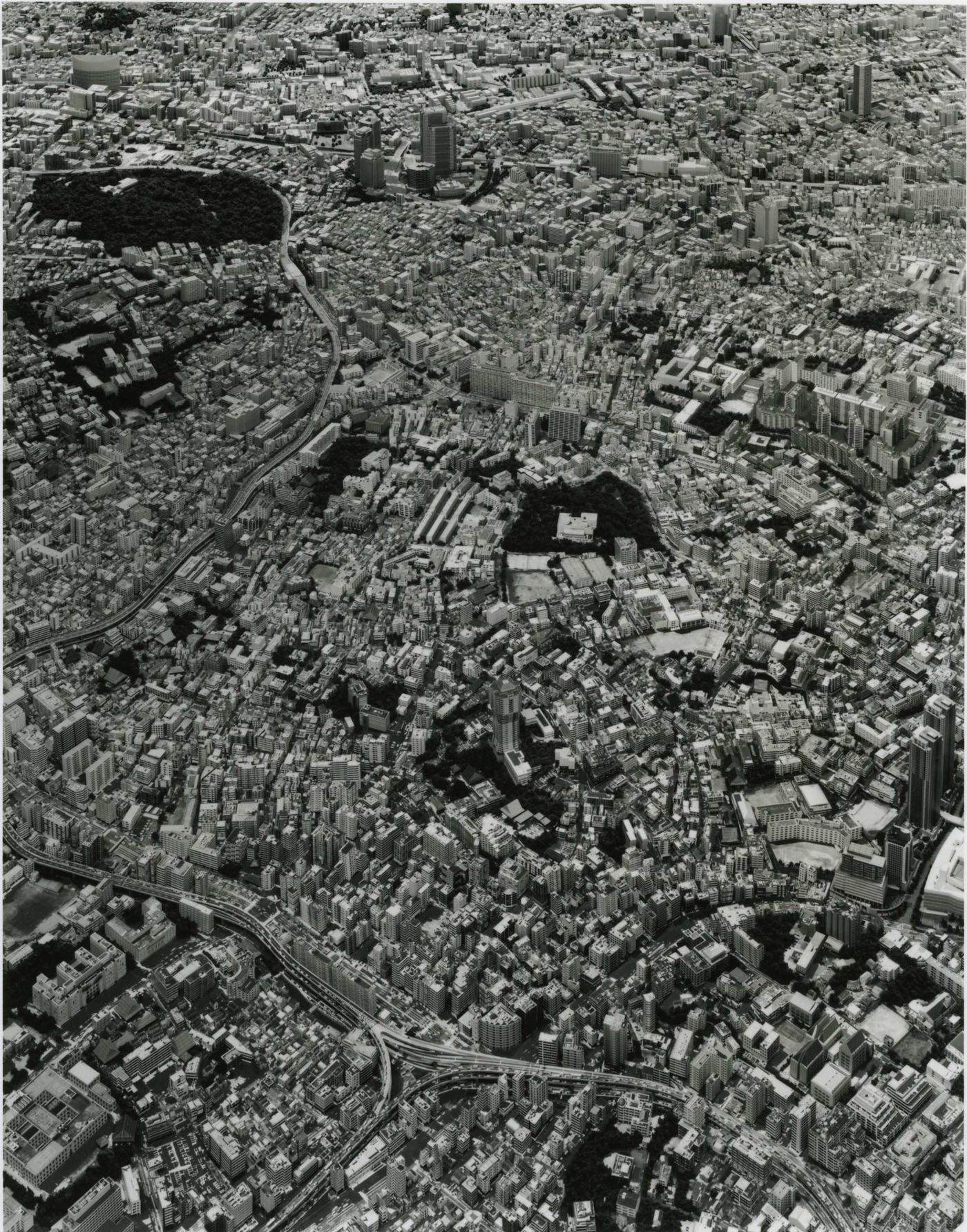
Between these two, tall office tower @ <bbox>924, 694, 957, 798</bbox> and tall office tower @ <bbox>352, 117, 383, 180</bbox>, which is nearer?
tall office tower @ <bbox>924, 694, 957, 798</bbox>

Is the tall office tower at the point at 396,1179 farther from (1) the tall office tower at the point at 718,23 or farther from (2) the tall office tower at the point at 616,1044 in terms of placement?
(1) the tall office tower at the point at 718,23

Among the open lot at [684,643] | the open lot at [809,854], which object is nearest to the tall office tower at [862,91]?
the open lot at [684,643]

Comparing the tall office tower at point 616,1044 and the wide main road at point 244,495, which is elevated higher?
the tall office tower at point 616,1044

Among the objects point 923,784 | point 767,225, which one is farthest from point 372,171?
point 923,784

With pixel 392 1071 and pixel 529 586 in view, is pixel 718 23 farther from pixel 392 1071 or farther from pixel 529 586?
pixel 392 1071

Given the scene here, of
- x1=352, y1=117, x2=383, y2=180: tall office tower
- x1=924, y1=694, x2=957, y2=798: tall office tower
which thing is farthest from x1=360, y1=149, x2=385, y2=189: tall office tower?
x1=924, y1=694, x2=957, y2=798: tall office tower

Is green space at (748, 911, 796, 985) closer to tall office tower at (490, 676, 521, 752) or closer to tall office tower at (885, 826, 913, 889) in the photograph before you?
tall office tower at (885, 826, 913, 889)
